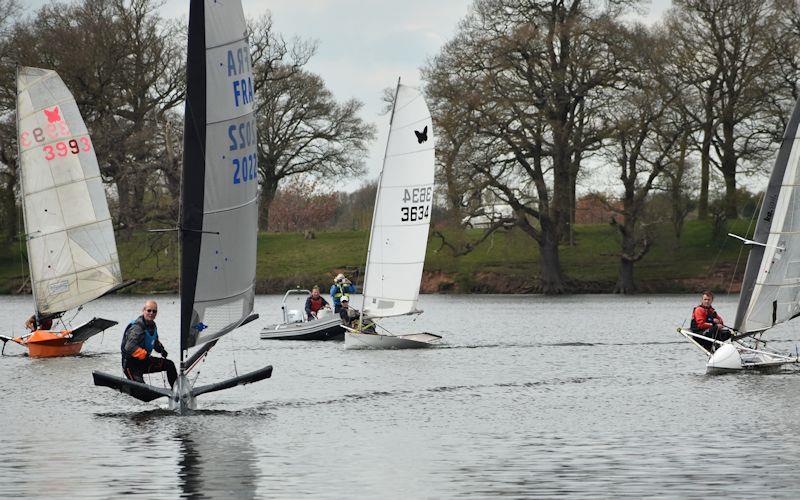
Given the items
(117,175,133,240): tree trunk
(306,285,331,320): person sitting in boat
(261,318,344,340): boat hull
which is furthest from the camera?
(117,175,133,240): tree trunk

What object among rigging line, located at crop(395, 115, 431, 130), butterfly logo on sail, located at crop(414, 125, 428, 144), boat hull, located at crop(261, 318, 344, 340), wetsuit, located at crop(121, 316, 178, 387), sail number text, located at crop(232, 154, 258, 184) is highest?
rigging line, located at crop(395, 115, 431, 130)

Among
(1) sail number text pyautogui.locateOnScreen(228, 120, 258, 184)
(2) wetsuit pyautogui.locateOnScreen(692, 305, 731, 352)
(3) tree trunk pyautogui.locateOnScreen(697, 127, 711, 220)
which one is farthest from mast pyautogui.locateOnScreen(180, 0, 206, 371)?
(3) tree trunk pyautogui.locateOnScreen(697, 127, 711, 220)

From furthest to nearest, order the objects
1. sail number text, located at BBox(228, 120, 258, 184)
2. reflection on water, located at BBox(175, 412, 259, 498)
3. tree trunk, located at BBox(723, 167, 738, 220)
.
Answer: tree trunk, located at BBox(723, 167, 738, 220), sail number text, located at BBox(228, 120, 258, 184), reflection on water, located at BBox(175, 412, 259, 498)

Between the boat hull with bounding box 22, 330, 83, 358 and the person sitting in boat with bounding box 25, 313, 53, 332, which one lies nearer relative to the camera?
the boat hull with bounding box 22, 330, 83, 358

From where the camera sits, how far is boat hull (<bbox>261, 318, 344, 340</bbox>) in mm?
39312

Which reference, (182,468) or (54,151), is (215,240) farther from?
(54,151)

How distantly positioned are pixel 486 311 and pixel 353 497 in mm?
42724

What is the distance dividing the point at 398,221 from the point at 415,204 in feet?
2.22

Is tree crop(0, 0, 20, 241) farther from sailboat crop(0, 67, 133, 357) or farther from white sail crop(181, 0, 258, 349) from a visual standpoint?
white sail crop(181, 0, 258, 349)

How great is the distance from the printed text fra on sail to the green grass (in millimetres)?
48974

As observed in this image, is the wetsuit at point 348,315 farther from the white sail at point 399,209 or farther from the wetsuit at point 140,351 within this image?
the wetsuit at point 140,351

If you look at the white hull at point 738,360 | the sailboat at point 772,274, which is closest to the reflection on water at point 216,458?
the white hull at point 738,360

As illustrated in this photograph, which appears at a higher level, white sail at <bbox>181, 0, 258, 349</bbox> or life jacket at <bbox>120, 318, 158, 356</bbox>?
white sail at <bbox>181, 0, 258, 349</bbox>

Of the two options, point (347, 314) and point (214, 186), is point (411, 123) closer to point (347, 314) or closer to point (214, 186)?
point (347, 314)
